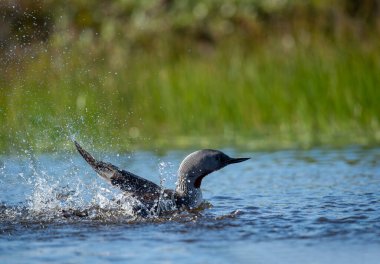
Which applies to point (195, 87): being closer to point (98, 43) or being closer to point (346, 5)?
point (98, 43)

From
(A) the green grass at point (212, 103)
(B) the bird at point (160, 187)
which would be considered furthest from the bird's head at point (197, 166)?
(A) the green grass at point (212, 103)

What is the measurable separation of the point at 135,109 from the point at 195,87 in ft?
3.28

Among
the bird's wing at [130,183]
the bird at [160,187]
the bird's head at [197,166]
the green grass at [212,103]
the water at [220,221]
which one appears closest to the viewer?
the water at [220,221]

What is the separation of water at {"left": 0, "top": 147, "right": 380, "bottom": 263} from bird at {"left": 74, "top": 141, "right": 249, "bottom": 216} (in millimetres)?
173

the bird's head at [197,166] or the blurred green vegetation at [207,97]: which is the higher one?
the blurred green vegetation at [207,97]

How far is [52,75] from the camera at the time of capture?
1398 centimetres

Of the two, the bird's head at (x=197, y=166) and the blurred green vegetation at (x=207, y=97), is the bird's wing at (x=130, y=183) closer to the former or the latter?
the bird's head at (x=197, y=166)

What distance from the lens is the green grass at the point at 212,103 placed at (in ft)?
41.3

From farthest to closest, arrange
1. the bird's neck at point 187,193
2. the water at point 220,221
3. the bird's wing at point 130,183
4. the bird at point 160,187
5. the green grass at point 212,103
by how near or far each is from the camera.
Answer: the green grass at point 212,103 < the bird's neck at point 187,193 < the bird's wing at point 130,183 < the bird at point 160,187 < the water at point 220,221

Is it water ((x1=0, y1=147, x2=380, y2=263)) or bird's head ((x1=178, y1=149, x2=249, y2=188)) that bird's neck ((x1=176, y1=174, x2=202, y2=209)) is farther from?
water ((x1=0, y1=147, x2=380, y2=263))

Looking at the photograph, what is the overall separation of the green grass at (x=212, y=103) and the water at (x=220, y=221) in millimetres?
1598

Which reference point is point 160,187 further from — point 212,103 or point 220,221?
point 212,103

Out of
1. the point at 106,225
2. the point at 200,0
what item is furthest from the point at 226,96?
the point at 200,0

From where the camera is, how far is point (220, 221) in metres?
7.32
